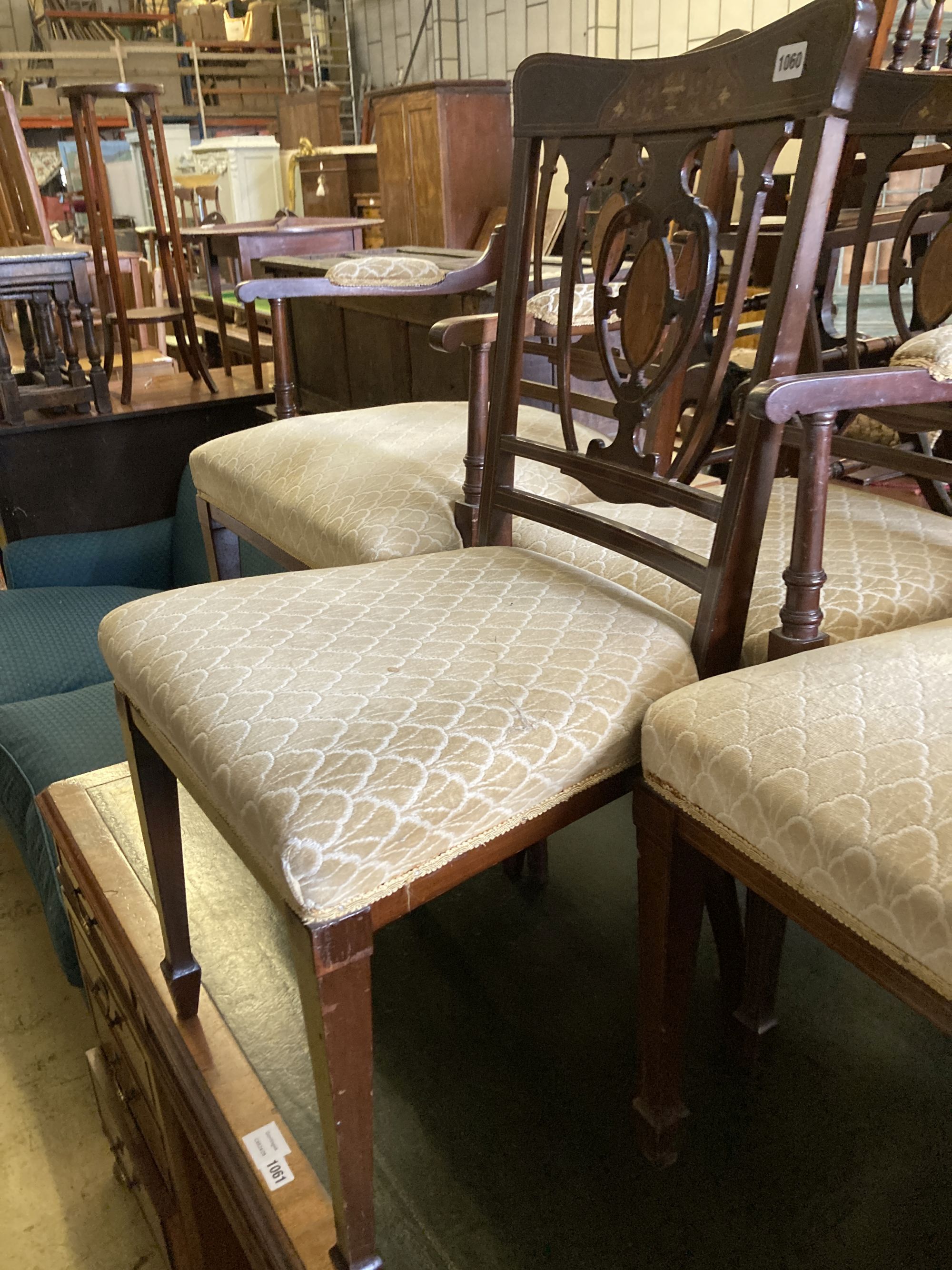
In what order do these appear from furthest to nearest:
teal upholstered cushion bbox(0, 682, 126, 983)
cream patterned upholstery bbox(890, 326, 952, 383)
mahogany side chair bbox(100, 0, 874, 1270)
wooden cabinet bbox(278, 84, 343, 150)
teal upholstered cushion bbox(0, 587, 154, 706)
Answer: wooden cabinet bbox(278, 84, 343, 150) → teal upholstered cushion bbox(0, 587, 154, 706) → teal upholstered cushion bbox(0, 682, 126, 983) → cream patterned upholstery bbox(890, 326, 952, 383) → mahogany side chair bbox(100, 0, 874, 1270)

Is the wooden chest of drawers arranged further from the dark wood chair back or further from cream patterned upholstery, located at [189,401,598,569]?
the dark wood chair back

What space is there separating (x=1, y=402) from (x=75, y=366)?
11.2 inches

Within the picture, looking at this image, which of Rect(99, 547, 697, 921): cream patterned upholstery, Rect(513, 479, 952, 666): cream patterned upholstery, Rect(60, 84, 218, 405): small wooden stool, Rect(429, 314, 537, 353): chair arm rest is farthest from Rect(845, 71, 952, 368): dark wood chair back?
Rect(60, 84, 218, 405): small wooden stool

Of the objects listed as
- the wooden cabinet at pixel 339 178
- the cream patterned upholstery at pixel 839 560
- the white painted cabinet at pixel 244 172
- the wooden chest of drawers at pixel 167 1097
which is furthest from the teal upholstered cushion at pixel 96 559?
the white painted cabinet at pixel 244 172

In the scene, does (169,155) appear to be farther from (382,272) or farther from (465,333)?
(465,333)

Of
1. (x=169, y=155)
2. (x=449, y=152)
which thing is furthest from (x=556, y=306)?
(x=169, y=155)

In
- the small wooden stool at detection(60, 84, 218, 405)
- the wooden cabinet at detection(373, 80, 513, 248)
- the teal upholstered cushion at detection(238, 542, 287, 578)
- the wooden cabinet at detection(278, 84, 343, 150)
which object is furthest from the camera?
the wooden cabinet at detection(278, 84, 343, 150)

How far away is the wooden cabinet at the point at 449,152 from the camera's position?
482cm

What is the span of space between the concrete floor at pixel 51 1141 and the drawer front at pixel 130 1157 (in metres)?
0.03

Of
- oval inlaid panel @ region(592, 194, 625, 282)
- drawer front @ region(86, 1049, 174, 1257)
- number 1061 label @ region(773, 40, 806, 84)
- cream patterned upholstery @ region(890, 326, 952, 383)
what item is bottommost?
drawer front @ region(86, 1049, 174, 1257)

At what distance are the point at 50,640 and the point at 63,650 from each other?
0.21 ft

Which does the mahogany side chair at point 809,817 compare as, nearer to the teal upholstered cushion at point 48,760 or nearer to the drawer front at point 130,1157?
the drawer front at point 130,1157

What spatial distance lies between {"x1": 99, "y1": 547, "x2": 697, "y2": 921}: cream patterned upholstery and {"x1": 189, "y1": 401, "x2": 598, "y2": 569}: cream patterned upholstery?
1.10 feet

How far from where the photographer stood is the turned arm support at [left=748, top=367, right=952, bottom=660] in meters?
0.80
